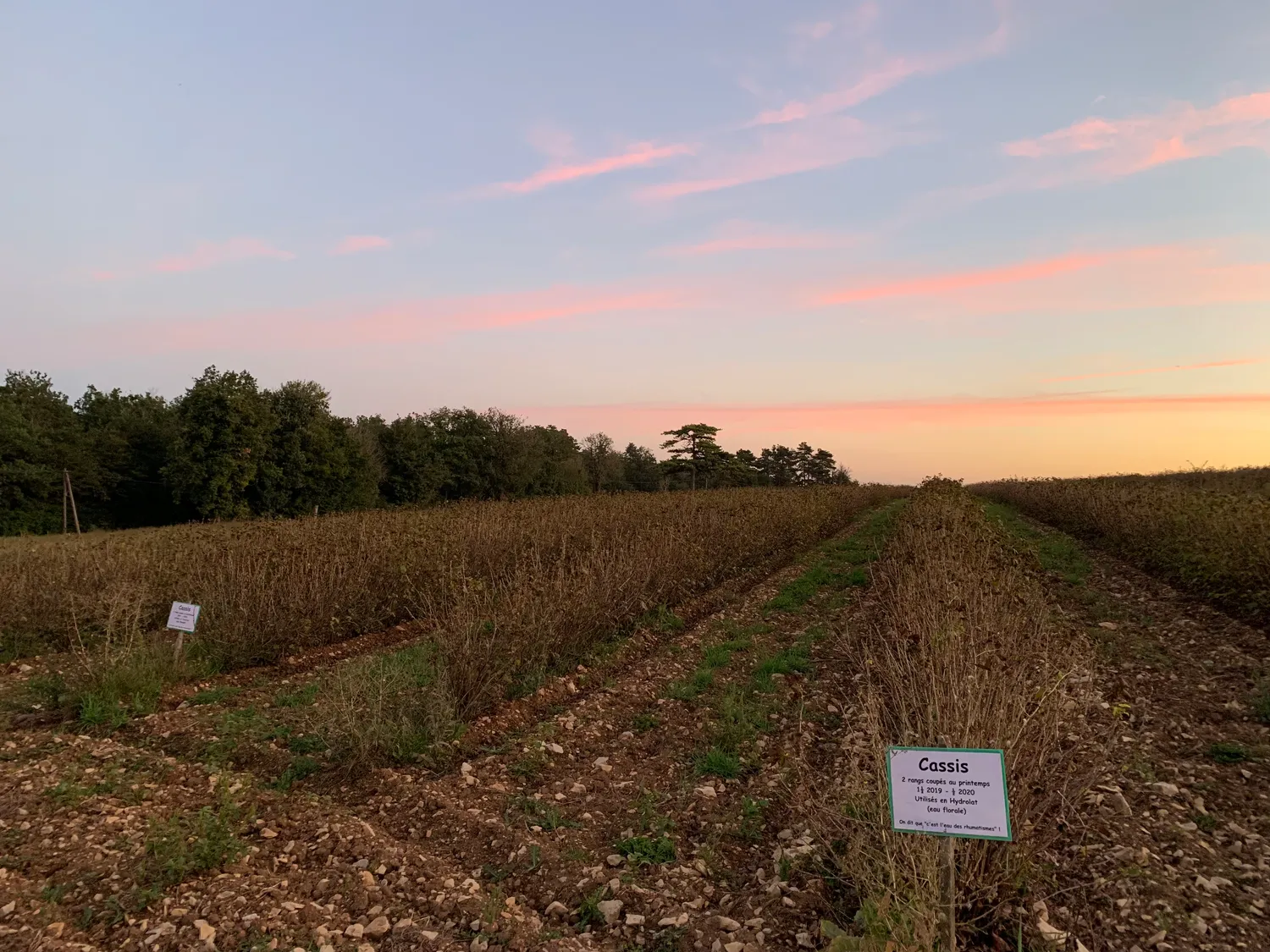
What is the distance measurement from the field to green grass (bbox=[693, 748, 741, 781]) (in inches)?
1.4

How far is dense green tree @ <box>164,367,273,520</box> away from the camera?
33.5 meters

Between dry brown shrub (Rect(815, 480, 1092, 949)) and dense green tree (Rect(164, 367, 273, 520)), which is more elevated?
dense green tree (Rect(164, 367, 273, 520))

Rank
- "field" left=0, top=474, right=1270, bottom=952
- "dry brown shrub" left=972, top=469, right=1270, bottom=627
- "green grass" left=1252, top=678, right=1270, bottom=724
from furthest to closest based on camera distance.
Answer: "dry brown shrub" left=972, top=469, right=1270, bottom=627 → "green grass" left=1252, top=678, right=1270, bottom=724 → "field" left=0, top=474, right=1270, bottom=952

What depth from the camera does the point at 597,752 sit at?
534cm

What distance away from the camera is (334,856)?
3.65m

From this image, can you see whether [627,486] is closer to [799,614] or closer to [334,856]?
[799,614]

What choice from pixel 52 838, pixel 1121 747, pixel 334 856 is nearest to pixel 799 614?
pixel 1121 747

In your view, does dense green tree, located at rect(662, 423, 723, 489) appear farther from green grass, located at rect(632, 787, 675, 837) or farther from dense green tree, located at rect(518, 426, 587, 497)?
green grass, located at rect(632, 787, 675, 837)

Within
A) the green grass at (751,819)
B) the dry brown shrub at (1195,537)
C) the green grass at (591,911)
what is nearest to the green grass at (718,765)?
the green grass at (751,819)

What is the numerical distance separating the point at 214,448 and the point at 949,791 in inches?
1532

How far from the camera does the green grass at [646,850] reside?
3783 mm

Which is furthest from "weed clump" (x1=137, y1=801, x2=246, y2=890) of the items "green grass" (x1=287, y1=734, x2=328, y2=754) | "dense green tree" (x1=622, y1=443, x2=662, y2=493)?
"dense green tree" (x1=622, y1=443, x2=662, y2=493)

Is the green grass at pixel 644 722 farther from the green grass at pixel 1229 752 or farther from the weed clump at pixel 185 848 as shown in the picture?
the green grass at pixel 1229 752

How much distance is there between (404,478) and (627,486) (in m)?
30.7
